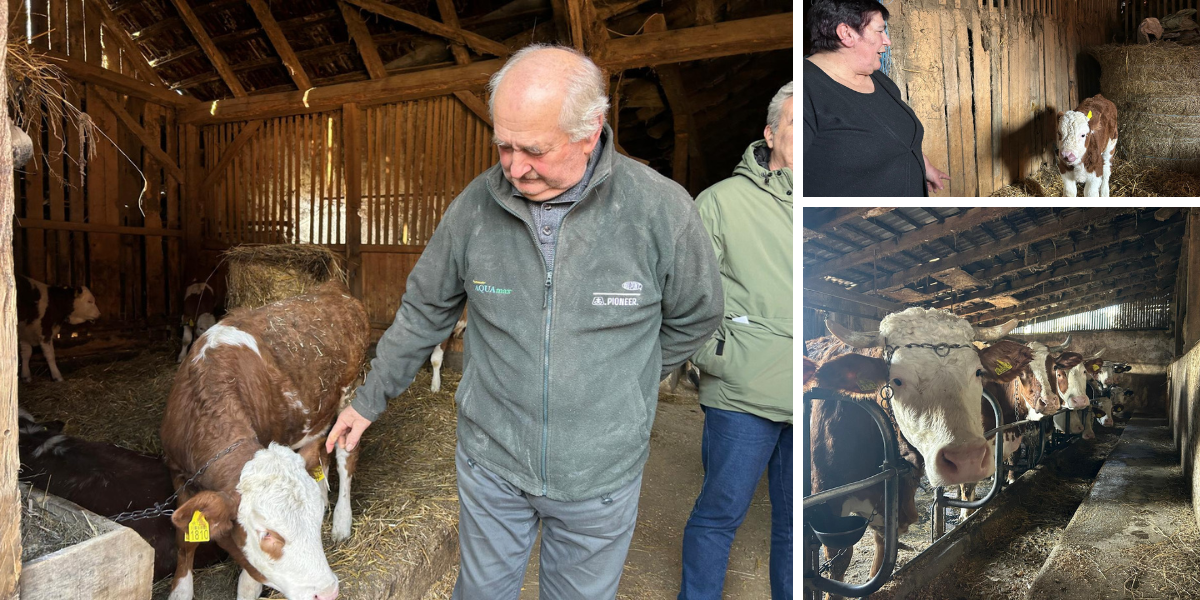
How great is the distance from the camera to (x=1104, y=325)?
4.18ft

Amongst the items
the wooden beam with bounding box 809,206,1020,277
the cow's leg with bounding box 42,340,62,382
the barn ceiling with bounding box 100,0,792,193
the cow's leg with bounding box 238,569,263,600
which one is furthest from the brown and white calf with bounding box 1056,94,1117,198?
the cow's leg with bounding box 42,340,62,382

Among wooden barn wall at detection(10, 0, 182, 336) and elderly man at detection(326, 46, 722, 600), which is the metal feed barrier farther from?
wooden barn wall at detection(10, 0, 182, 336)

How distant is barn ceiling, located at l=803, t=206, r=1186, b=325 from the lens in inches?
48.9

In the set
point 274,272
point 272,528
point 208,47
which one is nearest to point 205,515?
point 272,528

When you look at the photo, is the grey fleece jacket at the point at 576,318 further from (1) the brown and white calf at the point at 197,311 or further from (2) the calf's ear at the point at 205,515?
(1) the brown and white calf at the point at 197,311

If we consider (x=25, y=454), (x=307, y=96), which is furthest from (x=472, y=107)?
(x=25, y=454)

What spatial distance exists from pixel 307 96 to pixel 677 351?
6.75 metres

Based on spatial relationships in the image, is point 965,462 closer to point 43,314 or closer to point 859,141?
point 859,141

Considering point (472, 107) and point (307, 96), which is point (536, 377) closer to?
point (472, 107)

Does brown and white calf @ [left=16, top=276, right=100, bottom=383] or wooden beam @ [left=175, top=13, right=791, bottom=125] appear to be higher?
wooden beam @ [left=175, top=13, right=791, bottom=125]

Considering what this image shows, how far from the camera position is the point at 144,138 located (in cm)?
810

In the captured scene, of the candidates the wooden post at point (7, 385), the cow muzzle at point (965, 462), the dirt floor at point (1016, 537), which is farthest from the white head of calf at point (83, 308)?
the cow muzzle at point (965, 462)

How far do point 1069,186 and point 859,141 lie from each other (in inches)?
13.8

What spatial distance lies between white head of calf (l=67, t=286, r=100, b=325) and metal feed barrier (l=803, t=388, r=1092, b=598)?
7.91 meters
